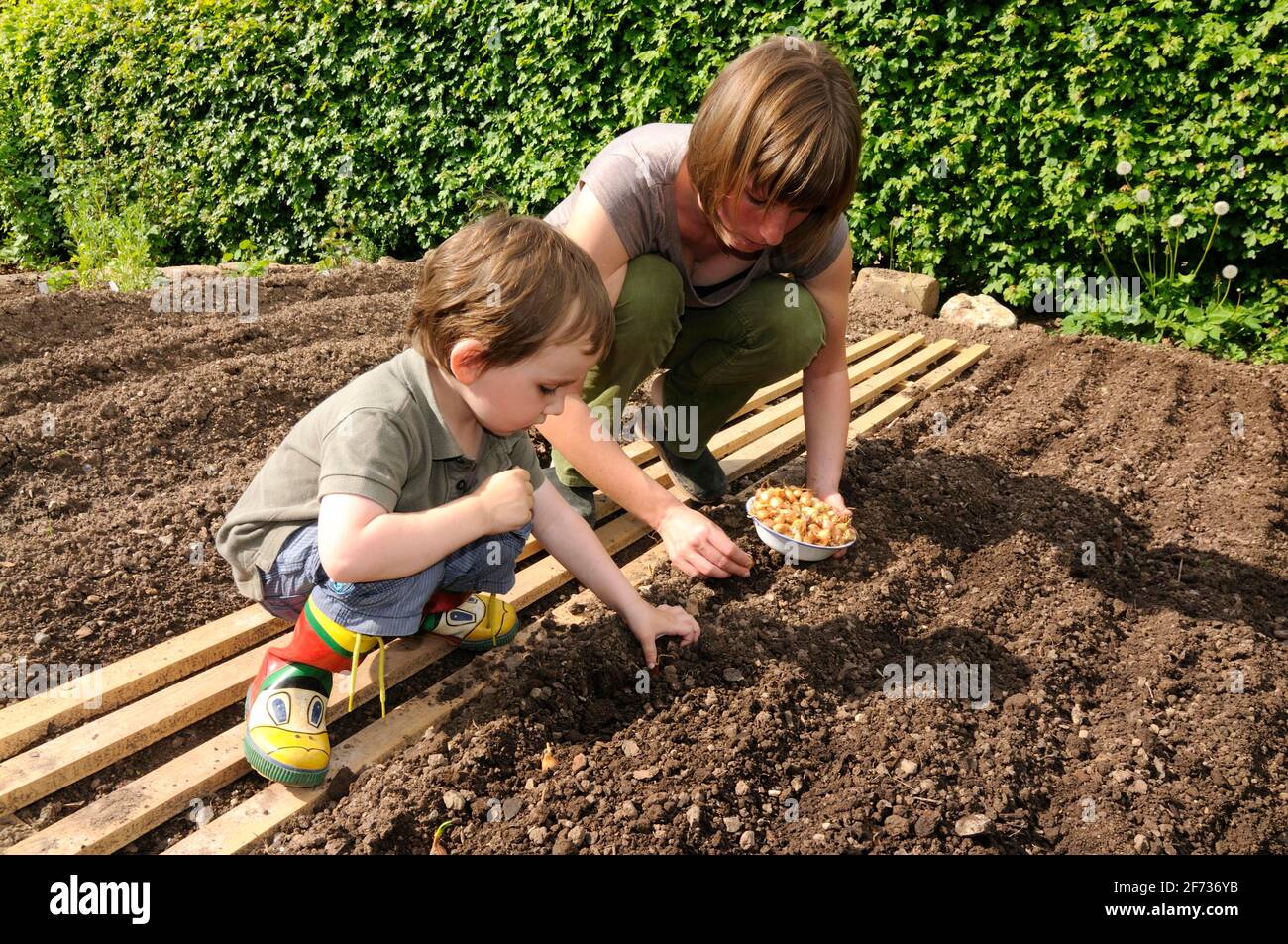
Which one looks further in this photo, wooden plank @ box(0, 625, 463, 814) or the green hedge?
the green hedge

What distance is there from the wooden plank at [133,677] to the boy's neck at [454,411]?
77 cm

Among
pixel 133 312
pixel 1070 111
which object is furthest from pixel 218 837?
pixel 1070 111

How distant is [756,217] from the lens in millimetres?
2029

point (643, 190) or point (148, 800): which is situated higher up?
point (643, 190)

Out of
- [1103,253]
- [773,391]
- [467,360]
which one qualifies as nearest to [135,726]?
[467,360]

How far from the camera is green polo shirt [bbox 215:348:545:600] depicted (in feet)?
5.38

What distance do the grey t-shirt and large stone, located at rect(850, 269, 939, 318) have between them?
110 inches

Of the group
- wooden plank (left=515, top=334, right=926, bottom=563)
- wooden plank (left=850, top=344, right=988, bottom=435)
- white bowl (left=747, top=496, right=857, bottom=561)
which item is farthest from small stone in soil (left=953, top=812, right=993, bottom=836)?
wooden plank (left=850, top=344, right=988, bottom=435)

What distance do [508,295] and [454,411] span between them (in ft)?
1.00

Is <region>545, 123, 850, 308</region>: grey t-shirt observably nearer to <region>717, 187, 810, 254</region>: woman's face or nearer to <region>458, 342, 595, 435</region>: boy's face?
<region>717, 187, 810, 254</region>: woman's face

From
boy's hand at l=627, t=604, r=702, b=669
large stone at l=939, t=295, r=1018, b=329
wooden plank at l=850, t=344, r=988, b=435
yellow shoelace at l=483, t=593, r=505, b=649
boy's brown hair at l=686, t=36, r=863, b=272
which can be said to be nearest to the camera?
boy's brown hair at l=686, t=36, r=863, b=272

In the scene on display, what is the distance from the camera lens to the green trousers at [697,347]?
8.05 ft

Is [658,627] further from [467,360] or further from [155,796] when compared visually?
[155,796]

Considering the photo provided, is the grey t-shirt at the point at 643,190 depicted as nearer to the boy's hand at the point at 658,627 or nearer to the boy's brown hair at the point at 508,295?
the boy's brown hair at the point at 508,295
